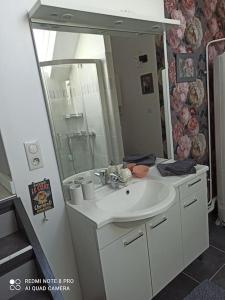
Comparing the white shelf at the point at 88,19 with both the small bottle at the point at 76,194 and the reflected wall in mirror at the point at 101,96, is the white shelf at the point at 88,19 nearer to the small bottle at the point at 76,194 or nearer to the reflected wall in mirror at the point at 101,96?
the reflected wall in mirror at the point at 101,96

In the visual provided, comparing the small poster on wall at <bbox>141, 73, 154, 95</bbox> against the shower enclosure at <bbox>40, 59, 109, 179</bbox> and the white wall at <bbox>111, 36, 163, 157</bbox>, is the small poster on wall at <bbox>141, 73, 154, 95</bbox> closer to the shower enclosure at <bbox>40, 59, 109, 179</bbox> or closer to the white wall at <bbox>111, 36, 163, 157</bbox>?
the white wall at <bbox>111, 36, 163, 157</bbox>

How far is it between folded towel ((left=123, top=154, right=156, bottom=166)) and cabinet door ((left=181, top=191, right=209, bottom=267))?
39 centimetres

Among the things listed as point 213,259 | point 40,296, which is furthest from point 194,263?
point 40,296

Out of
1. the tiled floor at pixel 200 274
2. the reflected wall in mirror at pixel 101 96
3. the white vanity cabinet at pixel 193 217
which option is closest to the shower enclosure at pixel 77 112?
the reflected wall in mirror at pixel 101 96

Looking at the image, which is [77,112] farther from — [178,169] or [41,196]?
[178,169]

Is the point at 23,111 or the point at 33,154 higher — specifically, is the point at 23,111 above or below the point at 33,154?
above

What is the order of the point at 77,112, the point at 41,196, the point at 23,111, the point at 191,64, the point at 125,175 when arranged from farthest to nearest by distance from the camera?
the point at 191,64
the point at 125,175
the point at 77,112
the point at 41,196
the point at 23,111

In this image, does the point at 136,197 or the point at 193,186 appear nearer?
the point at 136,197

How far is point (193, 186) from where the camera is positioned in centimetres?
181

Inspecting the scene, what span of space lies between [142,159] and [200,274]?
3.34ft

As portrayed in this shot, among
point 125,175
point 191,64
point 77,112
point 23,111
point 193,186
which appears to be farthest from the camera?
point 191,64

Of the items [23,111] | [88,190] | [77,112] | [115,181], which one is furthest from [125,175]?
[23,111]

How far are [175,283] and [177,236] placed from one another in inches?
17.2

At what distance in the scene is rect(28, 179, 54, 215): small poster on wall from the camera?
142cm
